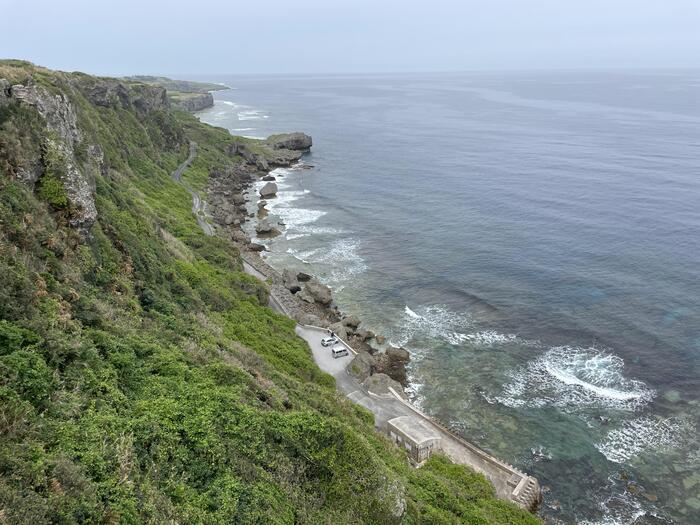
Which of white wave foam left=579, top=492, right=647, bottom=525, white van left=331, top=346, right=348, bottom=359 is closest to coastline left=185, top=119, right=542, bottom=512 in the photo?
white van left=331, top=346, right=348, bottom=359

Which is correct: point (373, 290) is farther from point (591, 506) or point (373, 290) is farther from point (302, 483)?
point (302, 483)

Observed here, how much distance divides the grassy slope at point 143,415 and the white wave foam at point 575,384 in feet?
47.1

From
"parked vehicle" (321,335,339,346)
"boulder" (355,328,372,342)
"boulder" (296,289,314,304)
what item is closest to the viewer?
"parked vehicle" (321,335,339,346)

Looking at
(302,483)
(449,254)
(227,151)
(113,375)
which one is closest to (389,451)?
(302,483)

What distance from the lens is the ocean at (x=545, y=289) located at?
3519 cm

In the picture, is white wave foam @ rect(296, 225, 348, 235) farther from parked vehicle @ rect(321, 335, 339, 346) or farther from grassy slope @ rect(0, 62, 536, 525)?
grassy slope @ rect(0, 62, 536, 525)

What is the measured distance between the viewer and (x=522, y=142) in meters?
129

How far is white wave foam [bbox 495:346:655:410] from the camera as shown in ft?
131

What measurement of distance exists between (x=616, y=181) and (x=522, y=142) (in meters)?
40.8

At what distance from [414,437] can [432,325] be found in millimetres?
20903

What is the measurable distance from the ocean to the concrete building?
5780 millimetres

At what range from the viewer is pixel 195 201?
81.4m

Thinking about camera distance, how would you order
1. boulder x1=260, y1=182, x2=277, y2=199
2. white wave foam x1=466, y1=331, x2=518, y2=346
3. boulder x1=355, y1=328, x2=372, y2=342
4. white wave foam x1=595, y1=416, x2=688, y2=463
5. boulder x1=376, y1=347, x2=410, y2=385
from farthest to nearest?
boulder x1=260, y1=182, x2=277, y2=199 < boulder x1=355, y1=328, x2=372, y2=342 < white wave foam x1=466, y1=331, x2=518, y2=346 < boulder x1=376, y1=347, x2=410, y2=385 < white wave foam x1=595, y1=416, x2=688, y2=463

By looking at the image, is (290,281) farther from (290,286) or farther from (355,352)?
(355,352)
